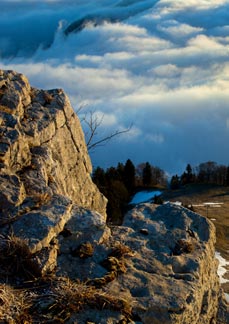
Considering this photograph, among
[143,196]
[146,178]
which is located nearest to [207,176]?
[146,178]

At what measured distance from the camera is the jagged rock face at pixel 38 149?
395 inches

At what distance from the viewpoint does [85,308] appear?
7.82m

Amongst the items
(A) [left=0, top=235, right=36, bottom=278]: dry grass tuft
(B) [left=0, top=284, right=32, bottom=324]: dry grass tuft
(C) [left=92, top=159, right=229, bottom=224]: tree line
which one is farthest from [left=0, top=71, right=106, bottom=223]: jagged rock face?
(C) [left=92, top=159, right=229, bottom=224]: tree line

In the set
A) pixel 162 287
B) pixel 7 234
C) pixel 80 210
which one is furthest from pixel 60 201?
pixel 162 287

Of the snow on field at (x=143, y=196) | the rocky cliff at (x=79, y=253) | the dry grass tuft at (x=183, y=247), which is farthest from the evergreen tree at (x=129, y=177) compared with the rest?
the dry grass tuft at (x=183, y=247)

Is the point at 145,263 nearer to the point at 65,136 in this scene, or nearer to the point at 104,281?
the point at 104,281

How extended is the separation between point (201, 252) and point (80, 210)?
2.68 m

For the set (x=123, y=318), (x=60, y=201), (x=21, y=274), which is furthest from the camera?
(x=60, y=201)

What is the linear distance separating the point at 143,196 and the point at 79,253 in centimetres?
11102

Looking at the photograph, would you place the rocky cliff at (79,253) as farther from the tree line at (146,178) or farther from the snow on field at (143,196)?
the snow on field at (143,196)

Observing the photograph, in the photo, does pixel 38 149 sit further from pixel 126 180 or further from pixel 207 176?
pixel 207 176

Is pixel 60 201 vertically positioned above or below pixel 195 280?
above

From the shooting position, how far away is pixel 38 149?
460 inches

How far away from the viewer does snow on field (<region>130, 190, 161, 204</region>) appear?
116 meters
